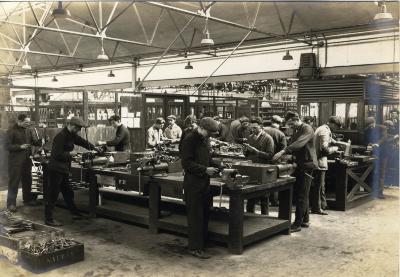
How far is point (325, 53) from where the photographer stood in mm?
9891

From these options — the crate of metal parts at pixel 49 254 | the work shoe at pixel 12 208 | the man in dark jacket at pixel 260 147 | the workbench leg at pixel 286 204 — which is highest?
the man in dark jacket at pixel 260 147

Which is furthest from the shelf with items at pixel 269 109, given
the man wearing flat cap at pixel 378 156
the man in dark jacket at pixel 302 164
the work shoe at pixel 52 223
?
the work shoe at pixel 52 223

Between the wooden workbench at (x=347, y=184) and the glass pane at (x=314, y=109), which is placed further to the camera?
the glass pane at (x=314, y=109)

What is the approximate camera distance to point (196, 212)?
13.1 feet

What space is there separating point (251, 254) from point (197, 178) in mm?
975

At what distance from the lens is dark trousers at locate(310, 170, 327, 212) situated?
567 cm

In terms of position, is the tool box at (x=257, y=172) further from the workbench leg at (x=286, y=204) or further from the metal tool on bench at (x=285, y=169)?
the workbench leg at (x=286, y=204)

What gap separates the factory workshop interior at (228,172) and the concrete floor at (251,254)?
0.07ft

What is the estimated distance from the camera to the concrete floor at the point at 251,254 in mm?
3627

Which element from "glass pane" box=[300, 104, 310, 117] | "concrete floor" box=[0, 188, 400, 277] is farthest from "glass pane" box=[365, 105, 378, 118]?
"concrete floor" box=[0, 188, 400, 277]

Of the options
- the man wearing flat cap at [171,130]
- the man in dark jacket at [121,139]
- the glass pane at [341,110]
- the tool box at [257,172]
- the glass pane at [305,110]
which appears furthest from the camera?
the glass pane at [305,110]

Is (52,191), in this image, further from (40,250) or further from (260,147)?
(260,147)

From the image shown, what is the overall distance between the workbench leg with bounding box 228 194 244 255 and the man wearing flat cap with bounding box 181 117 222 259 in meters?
0.27

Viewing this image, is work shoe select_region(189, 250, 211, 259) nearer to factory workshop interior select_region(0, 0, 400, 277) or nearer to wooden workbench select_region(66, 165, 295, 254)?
factory workshop interior select_region(0, 0, 400, 277)
